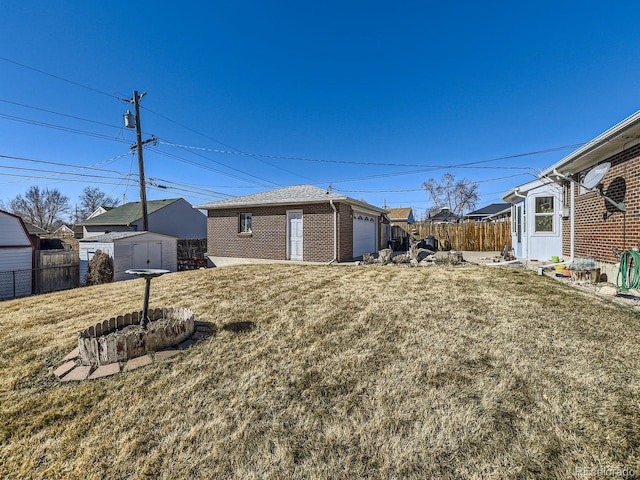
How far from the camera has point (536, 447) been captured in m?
1.79

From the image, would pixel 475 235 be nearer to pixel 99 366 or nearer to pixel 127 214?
pixel 99 366

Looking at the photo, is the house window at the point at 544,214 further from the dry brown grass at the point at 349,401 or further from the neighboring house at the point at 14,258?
the neighboring house at the point at 14,258

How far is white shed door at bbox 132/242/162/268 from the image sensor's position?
554 inches

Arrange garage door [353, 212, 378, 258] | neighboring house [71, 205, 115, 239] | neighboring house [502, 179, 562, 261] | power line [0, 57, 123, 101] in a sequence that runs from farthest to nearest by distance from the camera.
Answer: neighboring house [71, 205, 115, 239] → garage door [353, 212, 378, 258] → power line [0, 57, 123, 101] → neighboring house [502, 179, 562, 261]

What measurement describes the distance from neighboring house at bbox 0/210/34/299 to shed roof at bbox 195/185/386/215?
26.6ft

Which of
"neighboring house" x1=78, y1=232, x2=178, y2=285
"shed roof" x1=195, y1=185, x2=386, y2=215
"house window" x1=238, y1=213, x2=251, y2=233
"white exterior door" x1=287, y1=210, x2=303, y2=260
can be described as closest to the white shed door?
"neighboring house" x1=78, y1=232, x2=178, y2=285

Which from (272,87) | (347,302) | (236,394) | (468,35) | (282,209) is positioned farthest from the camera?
(272,87)

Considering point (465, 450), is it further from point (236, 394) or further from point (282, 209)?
point (282, 209)

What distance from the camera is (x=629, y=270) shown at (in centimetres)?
541

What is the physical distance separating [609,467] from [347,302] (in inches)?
149

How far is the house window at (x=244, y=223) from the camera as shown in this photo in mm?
12633

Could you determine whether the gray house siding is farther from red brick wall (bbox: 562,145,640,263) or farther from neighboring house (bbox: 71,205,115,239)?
red brick wall (bbox: 562,145,640,263)

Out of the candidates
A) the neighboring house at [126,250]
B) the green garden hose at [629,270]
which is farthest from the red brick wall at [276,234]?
the green garden hose at [629,270]

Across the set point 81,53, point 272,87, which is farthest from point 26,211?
point 272,87
